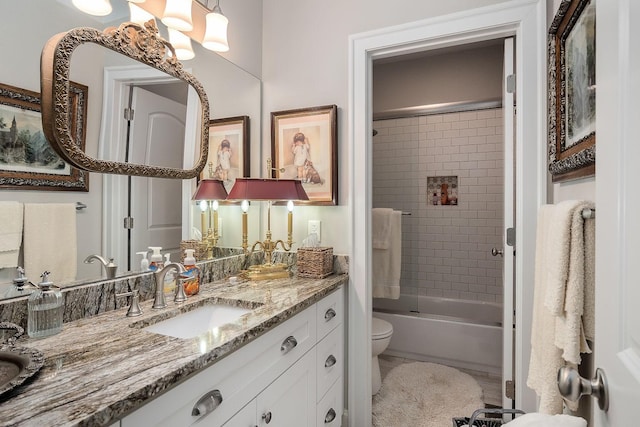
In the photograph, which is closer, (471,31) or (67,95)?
(67,95)

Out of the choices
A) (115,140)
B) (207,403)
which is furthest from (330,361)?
(115,140)

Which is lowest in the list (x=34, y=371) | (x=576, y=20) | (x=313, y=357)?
(x=313, y=357)

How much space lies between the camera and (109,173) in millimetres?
1276

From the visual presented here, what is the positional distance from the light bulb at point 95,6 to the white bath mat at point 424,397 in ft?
7.76

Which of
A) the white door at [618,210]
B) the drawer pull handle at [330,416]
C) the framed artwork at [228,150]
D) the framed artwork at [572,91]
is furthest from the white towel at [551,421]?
the framed artwork at [228,150]

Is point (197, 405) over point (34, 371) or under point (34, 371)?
under

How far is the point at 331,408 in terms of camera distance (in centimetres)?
174

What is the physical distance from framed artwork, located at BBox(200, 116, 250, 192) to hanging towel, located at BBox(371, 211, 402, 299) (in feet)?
4.52

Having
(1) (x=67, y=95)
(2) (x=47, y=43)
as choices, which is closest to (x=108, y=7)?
(2) (x=47, y=43)

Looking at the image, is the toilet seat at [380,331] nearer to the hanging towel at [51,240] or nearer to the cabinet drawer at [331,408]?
the cabinet drawer at [331,408]

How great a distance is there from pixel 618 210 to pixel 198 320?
1.36 metres

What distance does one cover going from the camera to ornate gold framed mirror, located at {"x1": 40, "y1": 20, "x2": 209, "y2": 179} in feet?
3.51

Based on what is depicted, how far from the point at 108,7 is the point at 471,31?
158cm

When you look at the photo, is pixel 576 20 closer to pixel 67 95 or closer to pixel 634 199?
pixel 634 199
